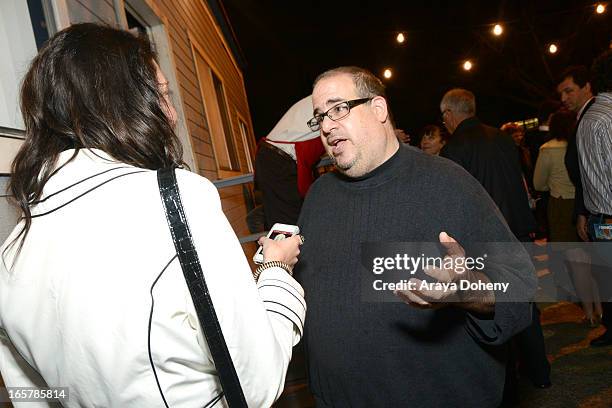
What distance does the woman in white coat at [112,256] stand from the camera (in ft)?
3.47

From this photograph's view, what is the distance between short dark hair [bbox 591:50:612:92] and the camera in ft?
10.9

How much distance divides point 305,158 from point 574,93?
8.98 ft

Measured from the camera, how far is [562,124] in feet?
17.2

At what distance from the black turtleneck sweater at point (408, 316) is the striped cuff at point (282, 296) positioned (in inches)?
27.0

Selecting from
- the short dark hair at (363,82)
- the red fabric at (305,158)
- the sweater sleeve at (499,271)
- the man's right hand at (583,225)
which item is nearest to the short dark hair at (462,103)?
the man's right hand at (583,225)

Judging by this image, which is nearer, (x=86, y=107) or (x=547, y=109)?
(x=86, y=107)

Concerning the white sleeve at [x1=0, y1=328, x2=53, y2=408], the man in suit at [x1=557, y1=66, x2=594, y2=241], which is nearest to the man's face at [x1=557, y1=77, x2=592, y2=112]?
the man in suit at [x1=557, y1=66, x2=594, y2=241]

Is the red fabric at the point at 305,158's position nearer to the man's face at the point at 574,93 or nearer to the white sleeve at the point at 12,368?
the white sleeve at the point at 12,368

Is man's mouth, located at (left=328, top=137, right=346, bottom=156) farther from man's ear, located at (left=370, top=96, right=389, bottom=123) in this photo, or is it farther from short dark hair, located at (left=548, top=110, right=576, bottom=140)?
short dark hair, located at (left=548, top=110, right=576, bottom=140)

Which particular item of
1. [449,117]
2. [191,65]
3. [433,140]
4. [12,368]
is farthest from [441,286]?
[191,65]

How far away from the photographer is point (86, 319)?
1050 millimetres

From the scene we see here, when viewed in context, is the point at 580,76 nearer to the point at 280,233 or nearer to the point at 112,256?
the point at 280,233

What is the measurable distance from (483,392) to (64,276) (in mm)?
1572

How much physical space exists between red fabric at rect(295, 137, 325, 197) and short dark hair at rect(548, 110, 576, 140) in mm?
3309
